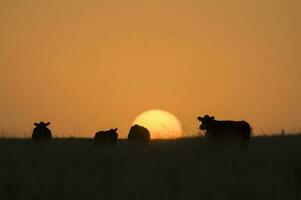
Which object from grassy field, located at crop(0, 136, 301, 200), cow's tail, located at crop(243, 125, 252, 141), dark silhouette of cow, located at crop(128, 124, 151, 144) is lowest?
grassy field, located at crop(0, 136, 301, 200)

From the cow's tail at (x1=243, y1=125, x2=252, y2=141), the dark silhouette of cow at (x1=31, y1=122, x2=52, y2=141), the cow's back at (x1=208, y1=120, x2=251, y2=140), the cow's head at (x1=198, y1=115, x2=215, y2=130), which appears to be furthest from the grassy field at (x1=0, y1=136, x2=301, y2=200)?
the dark silhouette of cow at (x1=31, y1=122, x2=52, y2=141)

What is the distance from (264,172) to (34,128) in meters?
14.8

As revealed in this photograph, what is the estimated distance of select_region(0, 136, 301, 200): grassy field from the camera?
42.1 feet

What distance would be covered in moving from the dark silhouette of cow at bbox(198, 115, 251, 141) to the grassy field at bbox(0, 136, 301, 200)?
2520mm

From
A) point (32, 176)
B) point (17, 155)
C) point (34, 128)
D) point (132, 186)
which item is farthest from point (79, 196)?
point (34, 128)

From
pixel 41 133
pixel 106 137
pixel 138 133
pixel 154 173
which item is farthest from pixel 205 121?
pixel 154 173

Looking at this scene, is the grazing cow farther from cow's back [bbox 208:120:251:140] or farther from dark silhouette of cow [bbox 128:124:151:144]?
cow's back [bbox 208:120:251:140]

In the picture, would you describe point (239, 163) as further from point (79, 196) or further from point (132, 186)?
point (79, 196)

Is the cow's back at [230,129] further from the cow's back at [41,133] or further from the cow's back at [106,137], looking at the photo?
the cow's back at [41,133]

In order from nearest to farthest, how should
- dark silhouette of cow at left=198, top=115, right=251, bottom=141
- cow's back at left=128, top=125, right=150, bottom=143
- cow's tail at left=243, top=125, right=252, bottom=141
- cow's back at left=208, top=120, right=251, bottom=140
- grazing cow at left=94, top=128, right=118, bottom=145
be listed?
dark silhouette of cow at left=198, top=115, right=251, bottom=141
cow's back at left=208, top=120, right=251, bottom=140
cow's tail at left=243, top=125, right=252, bottom=141
grazing cow at left=94, top=128, right=118, bottom=145
cow's back at left=128, top=125, right=150, bottom=143

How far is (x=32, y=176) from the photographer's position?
14.4 meters

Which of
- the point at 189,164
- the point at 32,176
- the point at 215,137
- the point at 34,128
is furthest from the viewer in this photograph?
the point at 34,128

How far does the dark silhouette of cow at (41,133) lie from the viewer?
2617 centimetres

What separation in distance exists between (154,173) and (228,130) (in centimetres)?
751
